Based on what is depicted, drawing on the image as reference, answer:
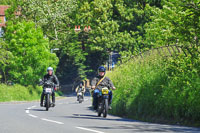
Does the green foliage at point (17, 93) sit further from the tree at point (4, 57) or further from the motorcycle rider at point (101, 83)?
the motorcycle rider at point (101, 83)

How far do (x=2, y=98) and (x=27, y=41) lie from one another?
11.0 meters

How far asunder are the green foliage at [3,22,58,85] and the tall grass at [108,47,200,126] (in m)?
28.6

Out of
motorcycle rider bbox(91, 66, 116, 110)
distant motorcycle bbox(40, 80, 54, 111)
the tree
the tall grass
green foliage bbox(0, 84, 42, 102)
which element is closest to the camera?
the tall grass

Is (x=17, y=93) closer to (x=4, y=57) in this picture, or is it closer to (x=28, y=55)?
(x=28, y=55)

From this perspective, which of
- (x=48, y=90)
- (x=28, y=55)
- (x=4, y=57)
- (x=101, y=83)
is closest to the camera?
(x=101, y=83)

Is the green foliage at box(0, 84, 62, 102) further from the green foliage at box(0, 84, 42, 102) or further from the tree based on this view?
the tree

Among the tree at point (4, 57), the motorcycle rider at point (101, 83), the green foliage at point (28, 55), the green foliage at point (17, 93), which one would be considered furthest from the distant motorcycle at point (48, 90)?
the green foliage at point (28, 55)

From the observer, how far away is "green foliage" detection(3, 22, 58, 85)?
4850 centimetres

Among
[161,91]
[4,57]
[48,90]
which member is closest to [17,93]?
[4,57]

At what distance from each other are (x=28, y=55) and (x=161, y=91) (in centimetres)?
3397

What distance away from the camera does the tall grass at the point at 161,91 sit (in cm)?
1366

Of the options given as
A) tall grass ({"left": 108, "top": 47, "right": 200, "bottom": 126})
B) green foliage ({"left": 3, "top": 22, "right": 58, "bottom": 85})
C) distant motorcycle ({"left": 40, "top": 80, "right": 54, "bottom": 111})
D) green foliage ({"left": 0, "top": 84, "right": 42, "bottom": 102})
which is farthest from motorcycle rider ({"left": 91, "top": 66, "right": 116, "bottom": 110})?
green foliage ({"left": 3, "top": 22, "right": 58, "bottom": 85})

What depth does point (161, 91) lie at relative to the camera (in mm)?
15969

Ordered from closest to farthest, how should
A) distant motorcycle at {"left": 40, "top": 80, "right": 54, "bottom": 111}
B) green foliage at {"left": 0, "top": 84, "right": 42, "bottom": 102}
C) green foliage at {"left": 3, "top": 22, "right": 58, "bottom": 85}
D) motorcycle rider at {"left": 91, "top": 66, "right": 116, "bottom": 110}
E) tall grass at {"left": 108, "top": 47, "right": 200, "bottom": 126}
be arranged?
1. tall grass at {"left": 108, "top": 47, "right": 200, "bottom": 126}
2. motorcycle rider at {"left": 91, "top": 66, "right": 116, "bottom": 110}
3. distant motorcycle at {"left": 40, "top": 80, "right": 54, "bottom": 111}
4. green foliage at {"left": 0, "top": 84, "right": 42, "bottom": 102}
5. green foliage at {"left": 3, "top": 22, "right": 58, "bottom": 85}
